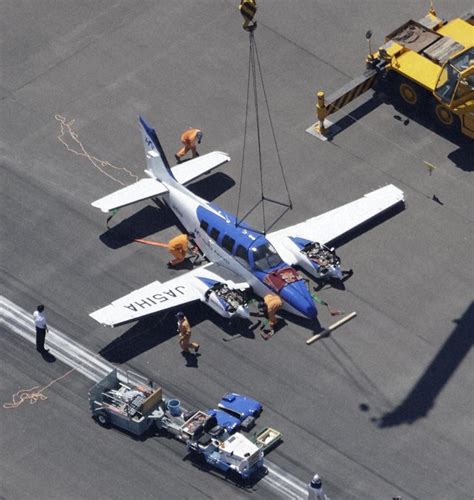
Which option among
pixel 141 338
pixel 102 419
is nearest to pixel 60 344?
pixel 141 338

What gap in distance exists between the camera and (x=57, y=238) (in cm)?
5662

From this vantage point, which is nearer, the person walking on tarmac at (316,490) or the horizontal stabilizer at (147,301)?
the person walking on tarmac at (316,490)

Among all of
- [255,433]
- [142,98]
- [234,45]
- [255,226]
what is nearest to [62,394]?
[255,433]

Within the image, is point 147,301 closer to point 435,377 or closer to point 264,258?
point 264,258

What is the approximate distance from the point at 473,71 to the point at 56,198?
53.4 ft

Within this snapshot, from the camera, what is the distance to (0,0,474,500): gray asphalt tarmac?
49.1m

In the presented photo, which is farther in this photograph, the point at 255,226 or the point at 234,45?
the point at 234,45

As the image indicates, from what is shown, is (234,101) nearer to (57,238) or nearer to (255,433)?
(57,238)

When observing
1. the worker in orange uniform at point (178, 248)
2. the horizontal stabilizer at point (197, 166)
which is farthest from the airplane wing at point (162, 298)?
the horizontal stabilizer at point (197, 166)

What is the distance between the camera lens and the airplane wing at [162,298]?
171 feet

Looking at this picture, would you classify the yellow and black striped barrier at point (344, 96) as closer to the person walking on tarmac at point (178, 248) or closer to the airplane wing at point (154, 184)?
the airplane wing at point (154, 184)

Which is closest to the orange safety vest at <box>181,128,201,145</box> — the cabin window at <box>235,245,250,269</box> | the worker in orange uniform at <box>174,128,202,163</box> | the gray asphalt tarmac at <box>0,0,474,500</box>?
the worker in orange uniform at <box>174,128,202,163</box>

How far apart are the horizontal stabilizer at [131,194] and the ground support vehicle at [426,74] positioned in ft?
24.3

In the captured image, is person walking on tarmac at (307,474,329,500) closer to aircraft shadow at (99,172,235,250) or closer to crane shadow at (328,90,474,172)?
aircraft shadow at (99,172,235,250)
